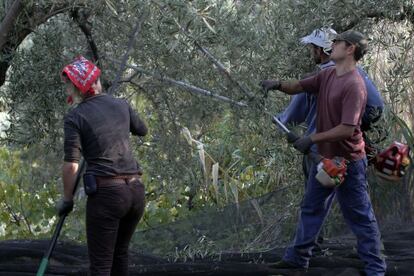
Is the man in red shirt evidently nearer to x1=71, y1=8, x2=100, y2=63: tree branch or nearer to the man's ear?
the man's ear

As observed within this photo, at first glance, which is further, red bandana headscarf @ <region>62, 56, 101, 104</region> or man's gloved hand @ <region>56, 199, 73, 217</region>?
man's gloved hand @ <region>56, 199, 73, 217</region>

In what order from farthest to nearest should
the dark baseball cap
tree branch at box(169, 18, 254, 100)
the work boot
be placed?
1. the work boot
2. the dark baseball cap
3. tree branch at box(169, 18, 254, 100)

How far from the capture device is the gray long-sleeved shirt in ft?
15.7

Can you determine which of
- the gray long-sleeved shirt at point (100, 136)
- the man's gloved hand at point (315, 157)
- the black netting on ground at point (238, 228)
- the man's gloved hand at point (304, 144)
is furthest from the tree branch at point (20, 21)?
the black netting on ground at point (238, 228)

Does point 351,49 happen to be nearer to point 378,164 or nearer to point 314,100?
point 314,100

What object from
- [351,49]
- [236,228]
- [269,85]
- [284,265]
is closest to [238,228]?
[236,228]

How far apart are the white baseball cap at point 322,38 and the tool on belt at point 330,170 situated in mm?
663

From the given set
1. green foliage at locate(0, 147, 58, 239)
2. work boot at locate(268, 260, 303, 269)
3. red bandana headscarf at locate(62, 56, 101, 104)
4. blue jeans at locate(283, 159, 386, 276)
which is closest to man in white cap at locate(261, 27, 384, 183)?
blue jeans at locate(283, 159, 386, 276)

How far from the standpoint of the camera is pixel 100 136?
15.8 feet

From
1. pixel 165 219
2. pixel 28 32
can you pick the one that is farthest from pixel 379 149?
pixel 165 219

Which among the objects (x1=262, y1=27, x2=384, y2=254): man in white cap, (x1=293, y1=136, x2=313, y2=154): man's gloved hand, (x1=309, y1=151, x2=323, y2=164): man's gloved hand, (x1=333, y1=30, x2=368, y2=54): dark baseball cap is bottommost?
(x1=309, y1=151, x2=323, y2=164): man's gloved hand

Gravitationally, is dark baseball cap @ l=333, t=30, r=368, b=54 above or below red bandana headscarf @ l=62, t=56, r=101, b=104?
above

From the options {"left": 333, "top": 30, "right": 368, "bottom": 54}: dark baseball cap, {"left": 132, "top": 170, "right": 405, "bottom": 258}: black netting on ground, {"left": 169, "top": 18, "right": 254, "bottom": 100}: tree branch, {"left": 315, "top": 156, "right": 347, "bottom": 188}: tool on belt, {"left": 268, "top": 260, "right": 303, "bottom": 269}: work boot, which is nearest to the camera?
{"left": 169, "top": 18, "right": 254, "bottom": 100}: tree branch

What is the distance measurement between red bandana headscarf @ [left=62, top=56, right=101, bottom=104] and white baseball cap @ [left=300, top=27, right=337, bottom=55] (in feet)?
4.81
